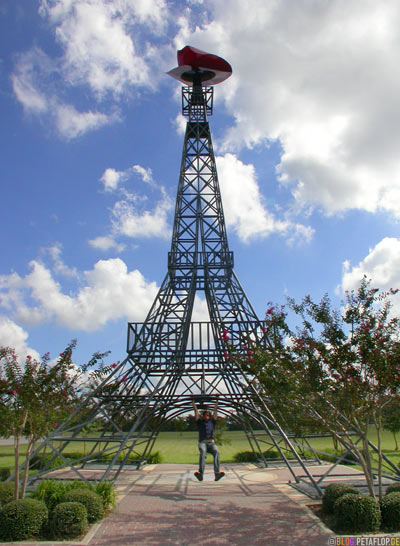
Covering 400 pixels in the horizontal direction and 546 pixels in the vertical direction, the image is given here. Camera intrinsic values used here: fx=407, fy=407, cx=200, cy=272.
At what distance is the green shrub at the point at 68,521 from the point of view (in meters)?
7.40

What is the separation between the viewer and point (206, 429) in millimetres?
11172

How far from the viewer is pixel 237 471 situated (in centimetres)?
1655

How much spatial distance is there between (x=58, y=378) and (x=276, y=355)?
17.7 feet

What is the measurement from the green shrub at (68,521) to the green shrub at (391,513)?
5662 millimetres

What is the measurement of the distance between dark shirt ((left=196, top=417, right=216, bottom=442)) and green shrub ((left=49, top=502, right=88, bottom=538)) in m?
4.13

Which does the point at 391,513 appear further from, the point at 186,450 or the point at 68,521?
Answer: the point at 186,450

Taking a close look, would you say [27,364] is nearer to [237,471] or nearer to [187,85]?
[237,471]

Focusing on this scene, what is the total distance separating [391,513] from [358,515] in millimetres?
720

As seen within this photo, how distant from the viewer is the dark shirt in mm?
11117

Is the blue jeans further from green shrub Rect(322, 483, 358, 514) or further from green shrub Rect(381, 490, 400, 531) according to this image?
green shrub Rect(381, 490, 400, 531)

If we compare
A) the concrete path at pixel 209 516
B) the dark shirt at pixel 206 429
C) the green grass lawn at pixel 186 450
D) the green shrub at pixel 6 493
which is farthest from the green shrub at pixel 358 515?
the green grass lawn at pixel 186 450

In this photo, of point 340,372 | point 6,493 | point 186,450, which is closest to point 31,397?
point 6,493

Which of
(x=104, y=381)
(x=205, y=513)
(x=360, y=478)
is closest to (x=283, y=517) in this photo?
(x=205, y=513)

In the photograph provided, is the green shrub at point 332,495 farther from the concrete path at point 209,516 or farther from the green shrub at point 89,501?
the green shrub at point 89,501
